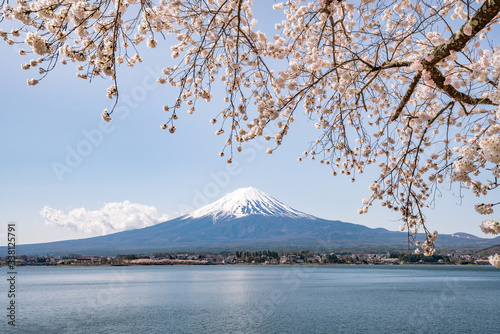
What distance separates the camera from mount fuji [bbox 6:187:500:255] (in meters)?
131

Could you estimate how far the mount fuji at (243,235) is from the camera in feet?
430

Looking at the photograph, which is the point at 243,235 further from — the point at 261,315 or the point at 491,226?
the point at 491,226

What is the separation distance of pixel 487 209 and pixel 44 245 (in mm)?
188775

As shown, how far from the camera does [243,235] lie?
511ft

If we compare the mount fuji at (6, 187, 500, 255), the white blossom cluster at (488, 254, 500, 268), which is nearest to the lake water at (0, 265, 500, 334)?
the white blossom cluster at (488, 254, 500, 268)

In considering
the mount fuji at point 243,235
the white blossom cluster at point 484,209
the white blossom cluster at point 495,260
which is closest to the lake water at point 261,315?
the white blossom cluster at point 495,260

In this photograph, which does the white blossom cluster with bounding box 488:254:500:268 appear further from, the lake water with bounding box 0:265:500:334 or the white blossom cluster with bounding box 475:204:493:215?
the lake water with bounding box 0:265:500:334

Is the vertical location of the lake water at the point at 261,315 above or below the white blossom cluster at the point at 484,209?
below

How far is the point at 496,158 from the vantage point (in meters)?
2.19

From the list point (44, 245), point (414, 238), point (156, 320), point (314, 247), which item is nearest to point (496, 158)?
point (414, 238)

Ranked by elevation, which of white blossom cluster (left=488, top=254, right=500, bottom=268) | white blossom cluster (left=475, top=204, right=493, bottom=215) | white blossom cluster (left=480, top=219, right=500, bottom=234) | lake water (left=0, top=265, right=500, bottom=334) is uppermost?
white blossom cluster (left=475, top=204, right=493, bottom=215)

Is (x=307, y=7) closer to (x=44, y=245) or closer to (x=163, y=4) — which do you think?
(x=163, y=4)

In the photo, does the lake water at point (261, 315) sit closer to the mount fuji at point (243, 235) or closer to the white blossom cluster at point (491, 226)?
the white blossom cluster at point (491, 226)

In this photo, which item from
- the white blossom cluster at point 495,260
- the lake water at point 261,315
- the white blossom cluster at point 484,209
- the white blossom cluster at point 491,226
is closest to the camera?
the white blossom cluster at point 491,226
